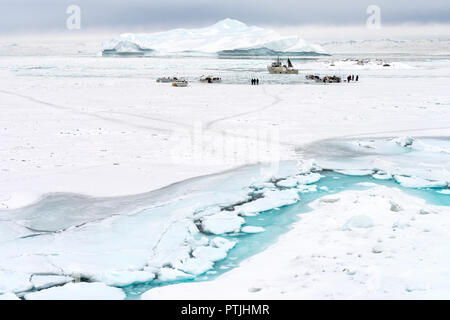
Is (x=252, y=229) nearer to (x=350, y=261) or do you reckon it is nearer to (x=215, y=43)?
(x=350, y=261)

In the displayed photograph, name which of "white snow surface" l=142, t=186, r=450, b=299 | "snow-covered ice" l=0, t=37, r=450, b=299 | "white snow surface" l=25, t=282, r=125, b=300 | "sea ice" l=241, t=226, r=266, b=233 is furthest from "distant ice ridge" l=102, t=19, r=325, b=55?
"white snow surface" l=25, t=282, r=125, b=300

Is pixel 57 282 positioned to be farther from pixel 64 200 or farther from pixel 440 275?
pixel 440 275

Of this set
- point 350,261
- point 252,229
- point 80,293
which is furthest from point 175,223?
point 350,261

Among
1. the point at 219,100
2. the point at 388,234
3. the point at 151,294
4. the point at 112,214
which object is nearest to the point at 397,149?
the point at 388,234

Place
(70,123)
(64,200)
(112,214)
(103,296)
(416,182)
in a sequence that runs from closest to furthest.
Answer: (103,296) → (112,214) → (64,200) → (416,182) → (70,123)

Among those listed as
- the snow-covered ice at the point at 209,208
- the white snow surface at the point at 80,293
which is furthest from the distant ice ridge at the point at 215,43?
the white snow surface at the point at 80,293
